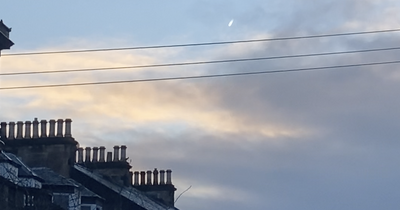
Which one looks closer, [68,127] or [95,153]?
[68,127]

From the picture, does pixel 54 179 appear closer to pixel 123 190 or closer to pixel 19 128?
pixel 19 128

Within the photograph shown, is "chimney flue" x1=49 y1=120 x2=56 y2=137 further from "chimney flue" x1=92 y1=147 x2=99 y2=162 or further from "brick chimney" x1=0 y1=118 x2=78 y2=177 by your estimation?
"chimney flue" x1=92 y1=147 x2=99 y2=162

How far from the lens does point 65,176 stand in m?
32.8

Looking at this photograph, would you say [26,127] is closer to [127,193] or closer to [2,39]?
[127,193]

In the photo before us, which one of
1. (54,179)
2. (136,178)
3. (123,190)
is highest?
(136,178)

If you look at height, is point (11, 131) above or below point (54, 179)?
above

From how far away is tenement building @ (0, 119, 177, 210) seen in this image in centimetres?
2373

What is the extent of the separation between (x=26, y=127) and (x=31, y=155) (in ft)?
3.30

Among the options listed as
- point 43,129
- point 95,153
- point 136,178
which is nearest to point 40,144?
point 43,129

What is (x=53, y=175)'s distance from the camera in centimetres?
2994

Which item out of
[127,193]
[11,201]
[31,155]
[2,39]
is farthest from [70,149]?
[11,201]

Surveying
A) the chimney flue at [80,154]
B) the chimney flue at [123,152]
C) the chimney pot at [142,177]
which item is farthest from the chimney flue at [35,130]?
the chimney pot at [142,177]

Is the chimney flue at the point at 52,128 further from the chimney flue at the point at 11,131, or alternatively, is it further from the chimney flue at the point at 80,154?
the chimney flue at the point at 80,154

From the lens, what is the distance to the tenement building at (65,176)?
23.7 meters
